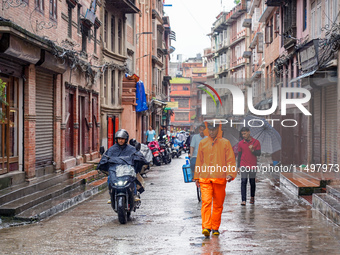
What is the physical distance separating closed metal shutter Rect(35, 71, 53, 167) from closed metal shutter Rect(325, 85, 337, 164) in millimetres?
8774

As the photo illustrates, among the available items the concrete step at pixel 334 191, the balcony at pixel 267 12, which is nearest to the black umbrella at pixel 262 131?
the concrete step at pixel 334 191

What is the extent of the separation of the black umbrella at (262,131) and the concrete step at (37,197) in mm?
4971

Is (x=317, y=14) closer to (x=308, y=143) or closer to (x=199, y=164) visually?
(x=308, y=143)

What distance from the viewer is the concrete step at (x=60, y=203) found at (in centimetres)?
1054

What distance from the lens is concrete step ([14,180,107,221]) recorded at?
10540mm

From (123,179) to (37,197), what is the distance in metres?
2.82

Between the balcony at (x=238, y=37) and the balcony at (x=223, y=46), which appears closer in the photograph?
the balcony at (x=238, y=37)

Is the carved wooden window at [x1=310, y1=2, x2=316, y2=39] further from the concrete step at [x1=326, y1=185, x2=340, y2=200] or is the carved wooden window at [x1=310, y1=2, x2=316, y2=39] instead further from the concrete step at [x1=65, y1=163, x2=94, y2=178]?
the concrete step at [x1=326, y1=185, x2=340, y2=200]

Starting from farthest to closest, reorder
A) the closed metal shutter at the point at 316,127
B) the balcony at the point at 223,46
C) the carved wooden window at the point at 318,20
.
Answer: the balcony at the point at 223,46
the closed metal shutter at the point at 316,127
the carved wooden window at the point at 318,20

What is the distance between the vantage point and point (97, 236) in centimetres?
882

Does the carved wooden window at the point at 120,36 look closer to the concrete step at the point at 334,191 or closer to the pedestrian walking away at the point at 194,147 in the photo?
the pedestrian walking away at the point at 194,147

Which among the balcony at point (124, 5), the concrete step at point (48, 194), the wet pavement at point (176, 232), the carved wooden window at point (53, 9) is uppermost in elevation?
the balcony at point (124, 5)

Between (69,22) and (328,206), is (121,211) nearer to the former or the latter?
(328,206)

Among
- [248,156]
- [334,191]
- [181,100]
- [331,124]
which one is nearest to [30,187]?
[248,156]
